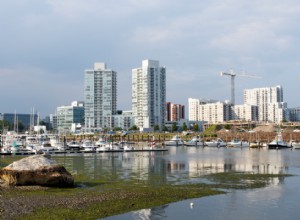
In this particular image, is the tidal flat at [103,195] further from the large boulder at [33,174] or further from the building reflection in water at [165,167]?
the building reflection in water at [165,167]

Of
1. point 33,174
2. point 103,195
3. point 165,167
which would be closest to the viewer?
point 103,195

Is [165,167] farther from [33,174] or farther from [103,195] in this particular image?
[103,195]

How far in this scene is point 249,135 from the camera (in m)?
194

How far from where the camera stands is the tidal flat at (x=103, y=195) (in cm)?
2495

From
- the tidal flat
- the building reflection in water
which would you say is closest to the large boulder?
the tidal flat

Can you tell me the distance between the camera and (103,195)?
31.3 metres

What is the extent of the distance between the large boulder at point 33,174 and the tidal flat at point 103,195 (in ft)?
2.61

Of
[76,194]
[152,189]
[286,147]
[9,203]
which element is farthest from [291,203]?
[286,147]

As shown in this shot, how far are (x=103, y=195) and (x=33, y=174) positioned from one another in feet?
23.8

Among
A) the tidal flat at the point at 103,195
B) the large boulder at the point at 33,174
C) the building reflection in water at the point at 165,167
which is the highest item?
the large boulder at the point at 33,174

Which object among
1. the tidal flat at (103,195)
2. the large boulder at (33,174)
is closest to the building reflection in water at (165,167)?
the tidal flat at (103,195)

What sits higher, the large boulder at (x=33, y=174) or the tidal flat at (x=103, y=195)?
the large boulder at (x=33, y=174)

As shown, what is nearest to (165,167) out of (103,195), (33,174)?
(33,174)

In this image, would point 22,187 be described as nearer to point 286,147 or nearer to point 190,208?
point 190,208
